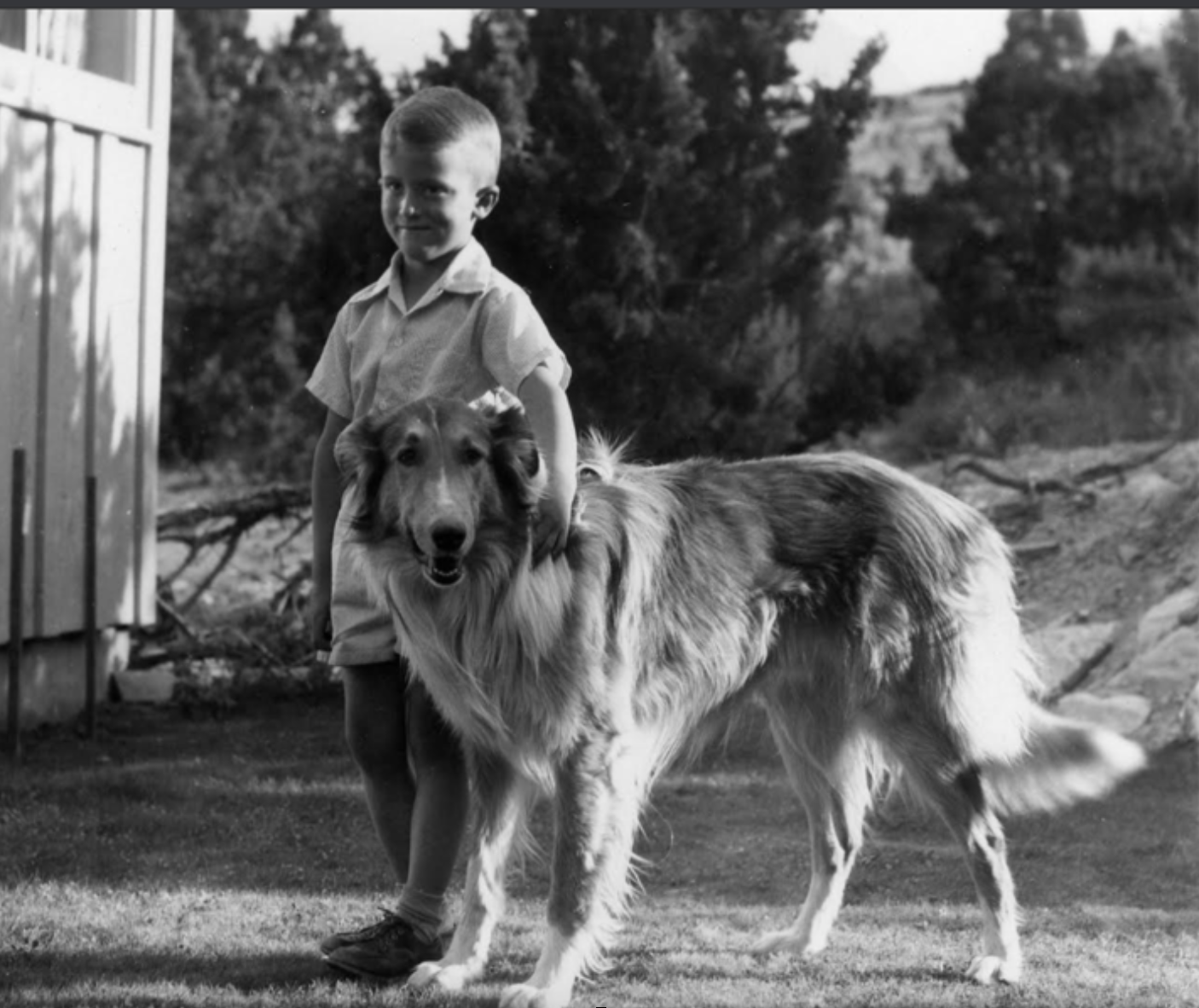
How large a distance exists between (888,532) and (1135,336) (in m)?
7.02

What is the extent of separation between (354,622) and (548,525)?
0.57 meters

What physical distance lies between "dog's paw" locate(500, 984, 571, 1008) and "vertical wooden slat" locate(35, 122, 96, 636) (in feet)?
12.1

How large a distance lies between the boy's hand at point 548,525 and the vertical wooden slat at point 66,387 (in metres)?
3.64

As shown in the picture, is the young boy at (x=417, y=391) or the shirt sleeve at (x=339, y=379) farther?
the shirt sleeve at (x=339, y=379)

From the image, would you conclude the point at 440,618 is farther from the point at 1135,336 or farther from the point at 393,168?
the point at 1135,336

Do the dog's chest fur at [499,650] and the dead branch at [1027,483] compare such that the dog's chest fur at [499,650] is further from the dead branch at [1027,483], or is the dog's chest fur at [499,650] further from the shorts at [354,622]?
the dead branch at [1027,483]

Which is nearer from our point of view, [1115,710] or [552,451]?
[552,451]

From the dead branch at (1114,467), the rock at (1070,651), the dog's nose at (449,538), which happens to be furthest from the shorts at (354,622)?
the dead branch at (1114,467)

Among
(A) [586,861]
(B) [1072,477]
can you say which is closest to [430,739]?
(A) [586,861]

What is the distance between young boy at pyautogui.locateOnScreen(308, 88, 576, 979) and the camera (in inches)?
140

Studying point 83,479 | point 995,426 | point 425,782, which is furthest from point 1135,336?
point 425,782

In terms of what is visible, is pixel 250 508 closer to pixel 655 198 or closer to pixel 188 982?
pixel 655 198

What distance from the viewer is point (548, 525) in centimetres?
351

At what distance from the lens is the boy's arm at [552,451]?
3.51 m
